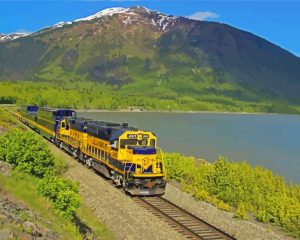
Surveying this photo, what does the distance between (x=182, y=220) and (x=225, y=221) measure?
2.70m

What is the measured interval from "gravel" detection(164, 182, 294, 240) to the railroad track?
92 cm

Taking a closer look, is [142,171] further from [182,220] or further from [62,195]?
[62,195]

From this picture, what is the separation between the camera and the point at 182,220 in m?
23.7

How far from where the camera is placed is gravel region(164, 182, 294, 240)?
22.7 metres

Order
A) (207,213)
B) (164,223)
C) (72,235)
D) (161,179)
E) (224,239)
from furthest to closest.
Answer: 1. (161,179)
2. (207,213)
3. (164,223)
4. (224,239)
5. (72,235)

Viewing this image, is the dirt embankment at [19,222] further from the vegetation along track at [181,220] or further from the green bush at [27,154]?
the green bush at [27,154]

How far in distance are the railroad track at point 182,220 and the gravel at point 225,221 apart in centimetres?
92

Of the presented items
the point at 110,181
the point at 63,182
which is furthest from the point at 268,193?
the point at 63,182

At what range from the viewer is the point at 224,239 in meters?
21.0

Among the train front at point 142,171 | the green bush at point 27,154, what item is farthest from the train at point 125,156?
the green bush at point 27,154

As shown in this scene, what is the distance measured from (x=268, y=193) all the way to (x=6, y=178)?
2075 centimetres

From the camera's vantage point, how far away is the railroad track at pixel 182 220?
2133cm

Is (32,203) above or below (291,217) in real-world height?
above

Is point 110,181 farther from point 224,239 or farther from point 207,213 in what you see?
point 224,239
